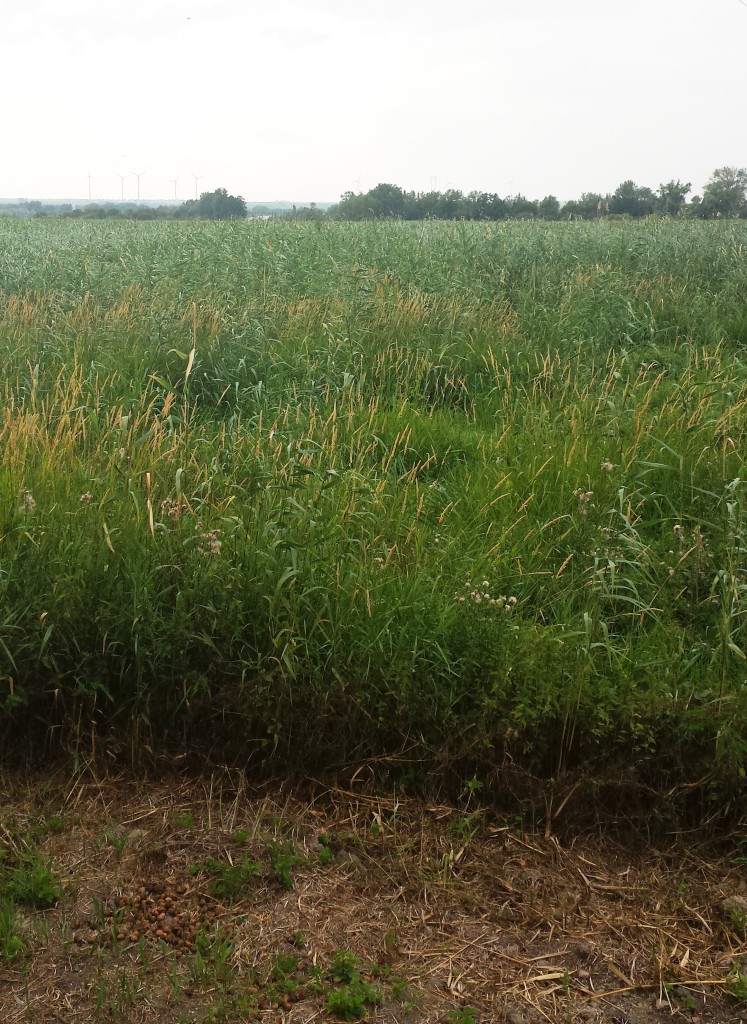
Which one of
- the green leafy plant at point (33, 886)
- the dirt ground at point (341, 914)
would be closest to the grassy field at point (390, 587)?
the dirt ground at point (341, 914)

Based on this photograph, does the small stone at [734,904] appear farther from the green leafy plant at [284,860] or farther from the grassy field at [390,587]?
the green leafy plant at [284,860]

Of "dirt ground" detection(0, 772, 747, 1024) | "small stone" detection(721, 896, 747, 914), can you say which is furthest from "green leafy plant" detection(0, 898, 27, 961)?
"small stone" detection(721, 896, 747, 914)

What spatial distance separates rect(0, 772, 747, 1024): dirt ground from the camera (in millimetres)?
2443

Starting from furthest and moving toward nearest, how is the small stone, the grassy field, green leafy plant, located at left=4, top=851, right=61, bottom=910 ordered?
the grassy field → the small stone → green leafy plant, located at left=4, top=851, right=61, bottom=910

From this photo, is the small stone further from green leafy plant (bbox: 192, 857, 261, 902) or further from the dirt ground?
green leafy plant (bbox: 192, 857, 261, 902)

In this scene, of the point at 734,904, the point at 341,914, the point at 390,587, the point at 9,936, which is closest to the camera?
the point at 9,936

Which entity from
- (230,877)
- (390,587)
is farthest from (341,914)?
(390,587)

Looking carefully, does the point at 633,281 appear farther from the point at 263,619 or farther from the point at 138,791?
the point at 138,791

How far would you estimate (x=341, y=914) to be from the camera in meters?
2.72

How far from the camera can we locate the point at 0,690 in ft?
11.0

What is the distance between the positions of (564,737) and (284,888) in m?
1.11

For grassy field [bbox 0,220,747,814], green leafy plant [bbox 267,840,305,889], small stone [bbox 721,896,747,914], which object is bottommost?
small stone [bbox 721,896,747,914]

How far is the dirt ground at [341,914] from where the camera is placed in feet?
8.02

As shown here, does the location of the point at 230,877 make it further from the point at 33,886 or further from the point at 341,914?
the point at 33,886
